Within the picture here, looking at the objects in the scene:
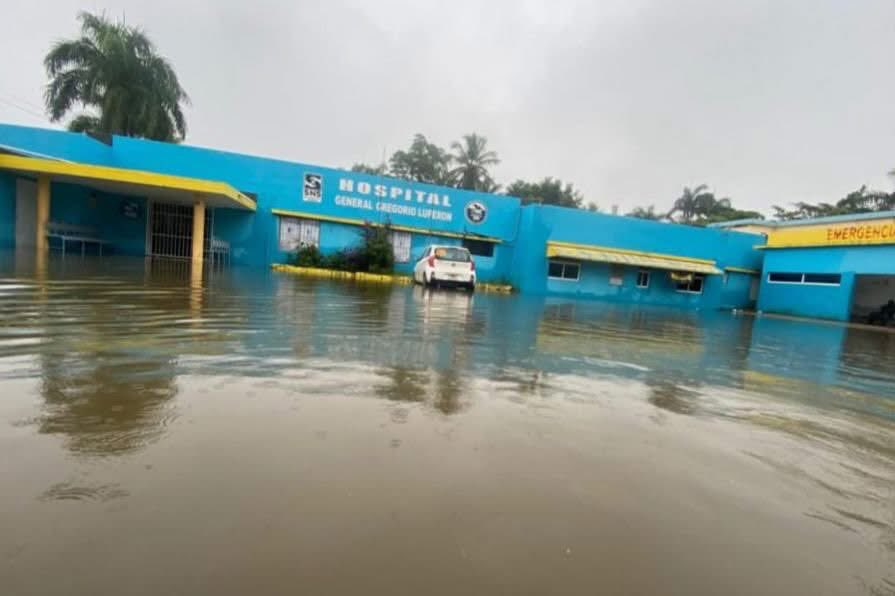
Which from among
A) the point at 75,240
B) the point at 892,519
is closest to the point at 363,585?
the point at 892,519

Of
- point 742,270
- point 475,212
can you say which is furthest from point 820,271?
point 475,212

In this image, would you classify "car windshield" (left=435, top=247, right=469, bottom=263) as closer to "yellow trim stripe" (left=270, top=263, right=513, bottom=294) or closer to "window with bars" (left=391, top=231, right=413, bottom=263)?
"yellow trim stripe" (left=270, top=263, right=513, bottom=294)

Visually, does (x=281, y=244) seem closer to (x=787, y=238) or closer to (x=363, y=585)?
(x=363, y=585)

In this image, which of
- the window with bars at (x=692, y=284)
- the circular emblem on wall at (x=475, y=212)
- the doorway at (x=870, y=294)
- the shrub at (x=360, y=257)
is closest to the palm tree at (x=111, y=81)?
the shrub at (x=360, y=257)

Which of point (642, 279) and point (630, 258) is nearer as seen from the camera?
point (630, 258)

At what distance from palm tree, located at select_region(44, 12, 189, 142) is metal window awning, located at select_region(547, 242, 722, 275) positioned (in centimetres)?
2125

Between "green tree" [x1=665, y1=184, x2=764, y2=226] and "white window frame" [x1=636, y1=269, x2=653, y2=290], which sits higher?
"green tree" [x1=665, y1=184, x2=764, y2=226]

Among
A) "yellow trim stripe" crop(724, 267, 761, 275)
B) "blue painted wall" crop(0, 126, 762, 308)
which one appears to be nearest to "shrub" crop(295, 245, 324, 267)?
"blue painted wall" crop(0, 126, 762, 308)

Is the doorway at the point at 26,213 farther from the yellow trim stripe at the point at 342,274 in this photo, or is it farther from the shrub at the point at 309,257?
the shrub at the point at 309,257

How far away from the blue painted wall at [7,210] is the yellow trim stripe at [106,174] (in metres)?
1.75

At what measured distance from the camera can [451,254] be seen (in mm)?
14289

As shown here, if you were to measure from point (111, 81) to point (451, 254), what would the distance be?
20950mm

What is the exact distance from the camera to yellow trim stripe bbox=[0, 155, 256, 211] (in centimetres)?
1423

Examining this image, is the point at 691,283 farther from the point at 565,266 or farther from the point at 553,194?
the point at 553,194
